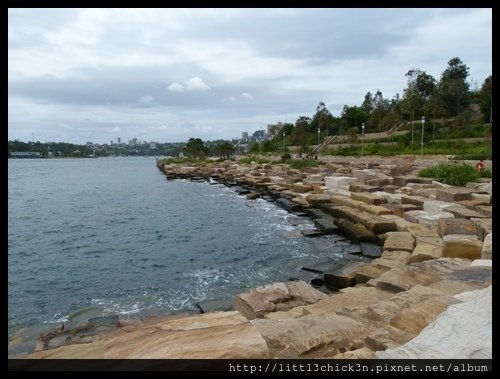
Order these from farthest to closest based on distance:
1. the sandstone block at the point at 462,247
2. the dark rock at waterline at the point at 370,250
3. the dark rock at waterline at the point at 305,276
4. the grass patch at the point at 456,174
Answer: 1. the grass patch at the point at 456,174
2. the dark rock at waterline at the point at 370,250
3. the dark rock at waterline at the point at 305,276
4. the sandstone block at the point at 462,247

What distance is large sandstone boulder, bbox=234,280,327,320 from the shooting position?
505cm

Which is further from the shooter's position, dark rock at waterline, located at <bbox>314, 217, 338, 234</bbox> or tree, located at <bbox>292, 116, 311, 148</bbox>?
tree, located at <bbox>292, 116, 311, 148</bbox>

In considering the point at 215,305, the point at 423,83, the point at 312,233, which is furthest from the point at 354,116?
the point at 215,305

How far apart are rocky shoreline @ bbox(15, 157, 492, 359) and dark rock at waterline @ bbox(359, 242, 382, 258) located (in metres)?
0.02

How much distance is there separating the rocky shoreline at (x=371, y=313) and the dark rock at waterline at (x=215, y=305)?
39 cm

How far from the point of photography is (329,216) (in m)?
13.1

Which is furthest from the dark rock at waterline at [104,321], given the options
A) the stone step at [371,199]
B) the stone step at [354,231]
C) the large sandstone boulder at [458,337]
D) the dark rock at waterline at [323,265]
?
the stone step at [371,199]

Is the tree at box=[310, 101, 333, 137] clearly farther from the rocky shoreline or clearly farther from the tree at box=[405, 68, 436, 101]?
the rocky shoreline

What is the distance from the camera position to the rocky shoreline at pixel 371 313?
8.91ft

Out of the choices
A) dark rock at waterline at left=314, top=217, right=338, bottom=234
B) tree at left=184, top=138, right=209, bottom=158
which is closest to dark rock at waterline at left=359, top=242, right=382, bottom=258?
dark rock at waterline at left=314, top=217, right=338, bottom=234

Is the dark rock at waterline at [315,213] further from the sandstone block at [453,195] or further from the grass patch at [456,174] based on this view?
the grass patch at [456,174]
